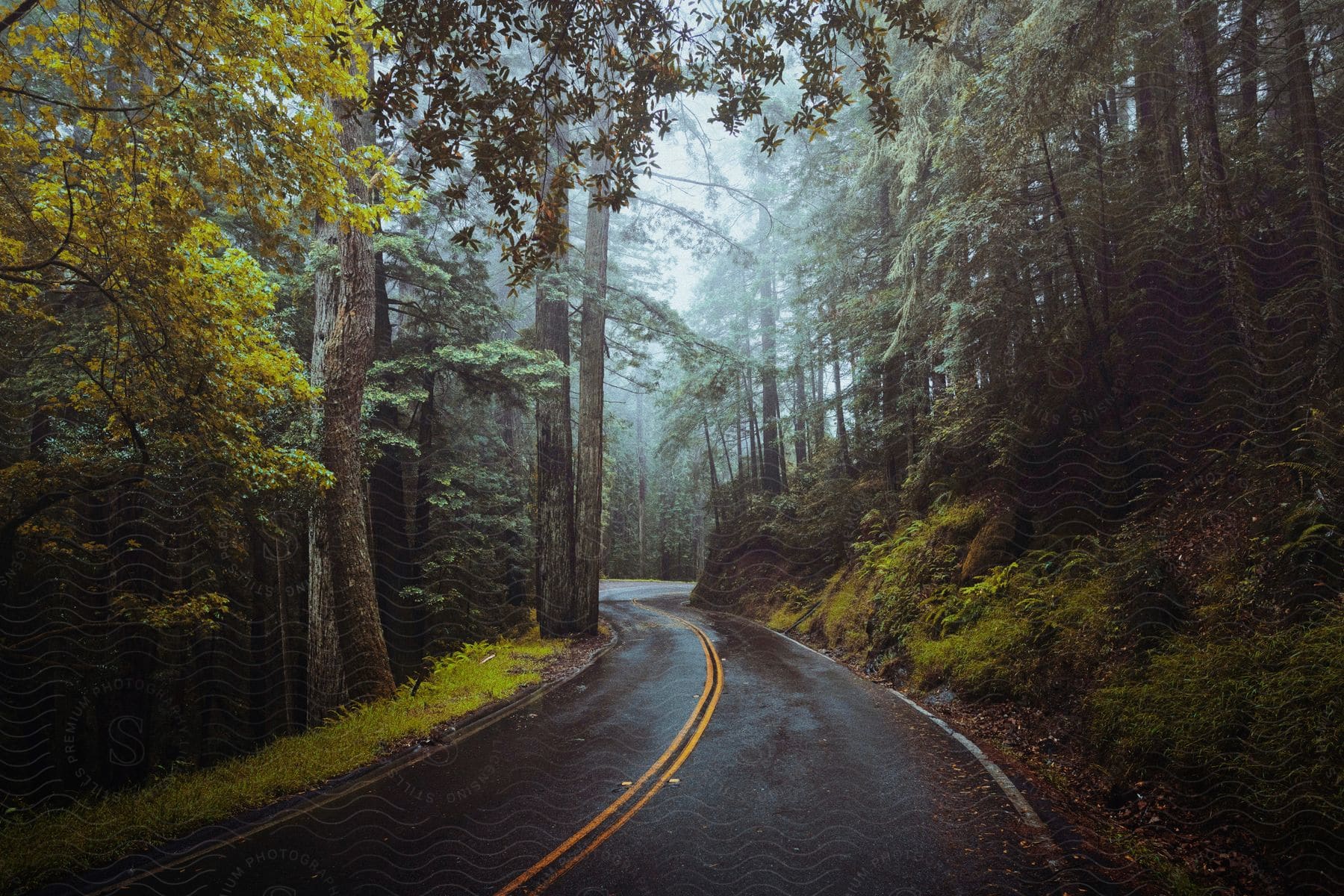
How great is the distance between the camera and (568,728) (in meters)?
7.48

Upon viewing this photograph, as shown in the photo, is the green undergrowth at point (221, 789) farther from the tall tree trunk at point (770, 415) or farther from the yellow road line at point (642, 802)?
the tall tree trunk at point (770, 415)

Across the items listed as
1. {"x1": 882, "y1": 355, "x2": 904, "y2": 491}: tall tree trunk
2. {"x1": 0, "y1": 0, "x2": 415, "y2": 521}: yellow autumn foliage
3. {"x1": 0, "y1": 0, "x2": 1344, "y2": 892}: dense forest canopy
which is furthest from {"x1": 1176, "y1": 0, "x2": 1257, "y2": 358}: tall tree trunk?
{"x1": 0, "y1": 0, "x2": 415, "y2": 521}: yellow autumn foliage

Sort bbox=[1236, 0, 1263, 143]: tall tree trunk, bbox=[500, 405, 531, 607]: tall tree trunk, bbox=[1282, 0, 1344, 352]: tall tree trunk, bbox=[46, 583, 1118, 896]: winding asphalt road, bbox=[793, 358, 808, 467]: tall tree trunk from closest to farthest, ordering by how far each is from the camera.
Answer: bbox=[46, 583, 1118, 896]: winding asphalt road → bbox=[1282, 0, 1344, 352]: tall tree trunk → bbox=[1236, 0, 1263, 143]: tall tree trunk → bbox=[500, 405, 531, 607]: tall tree trunk → bbox=[793, 358, 808, 467]: tall tree trunk

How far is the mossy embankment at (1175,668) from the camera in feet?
13.6

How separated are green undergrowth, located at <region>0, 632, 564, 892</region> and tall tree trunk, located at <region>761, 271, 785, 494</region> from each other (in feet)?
56.4

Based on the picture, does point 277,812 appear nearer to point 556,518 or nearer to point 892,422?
point 556,518

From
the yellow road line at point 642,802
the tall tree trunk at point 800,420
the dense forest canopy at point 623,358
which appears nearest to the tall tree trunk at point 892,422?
the dense forest canopy at point 623,358

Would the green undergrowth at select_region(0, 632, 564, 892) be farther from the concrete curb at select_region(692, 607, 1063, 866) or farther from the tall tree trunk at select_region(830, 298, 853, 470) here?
the tall tree trunk at select_region(830, 298, 853, 470)

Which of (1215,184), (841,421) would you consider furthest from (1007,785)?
(841,421)

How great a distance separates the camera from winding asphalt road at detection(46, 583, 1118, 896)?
4074mm

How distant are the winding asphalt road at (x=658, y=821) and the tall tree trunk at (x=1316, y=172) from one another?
592 cm

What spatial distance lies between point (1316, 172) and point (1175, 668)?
5.32m

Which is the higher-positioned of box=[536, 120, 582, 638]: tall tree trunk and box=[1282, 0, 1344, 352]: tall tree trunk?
box=[1282, 0, 1344, 352]: tall tree trunk

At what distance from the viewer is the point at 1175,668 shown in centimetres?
548
